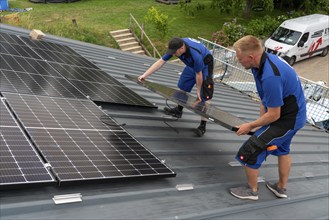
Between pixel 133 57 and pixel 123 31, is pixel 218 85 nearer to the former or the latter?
pixel 133 57

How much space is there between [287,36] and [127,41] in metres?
9.50

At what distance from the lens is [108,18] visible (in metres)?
24.2

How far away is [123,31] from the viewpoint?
2139 centimetres

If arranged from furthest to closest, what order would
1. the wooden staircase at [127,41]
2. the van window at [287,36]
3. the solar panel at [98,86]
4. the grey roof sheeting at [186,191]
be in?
the van window at [287,36] < the wooden staircase at [127,41] < the solar panel at [98,86] < the grey roof sheeting at [186,191]

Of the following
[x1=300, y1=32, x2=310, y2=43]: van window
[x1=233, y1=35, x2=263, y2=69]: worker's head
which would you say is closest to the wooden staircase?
[x1=300, y1=32, x2=310, y2=43]: van window

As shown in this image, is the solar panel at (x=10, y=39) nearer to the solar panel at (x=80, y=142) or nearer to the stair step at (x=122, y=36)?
the solar panel at (x=80, y=142)

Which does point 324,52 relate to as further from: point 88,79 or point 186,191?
point 186,191

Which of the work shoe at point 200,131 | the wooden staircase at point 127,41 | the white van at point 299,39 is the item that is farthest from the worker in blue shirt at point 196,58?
the white van at point 299,39

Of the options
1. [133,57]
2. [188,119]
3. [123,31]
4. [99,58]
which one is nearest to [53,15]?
[123,31]

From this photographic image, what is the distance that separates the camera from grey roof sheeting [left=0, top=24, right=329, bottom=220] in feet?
10.8

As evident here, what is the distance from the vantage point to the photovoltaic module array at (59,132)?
332cm

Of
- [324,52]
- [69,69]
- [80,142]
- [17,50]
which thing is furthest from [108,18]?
[80,142]

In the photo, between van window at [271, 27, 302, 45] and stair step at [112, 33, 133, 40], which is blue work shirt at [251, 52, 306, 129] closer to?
stair step at [112, 33, 133, 40]

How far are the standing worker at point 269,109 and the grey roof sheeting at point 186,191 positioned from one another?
0.37 meters
